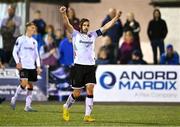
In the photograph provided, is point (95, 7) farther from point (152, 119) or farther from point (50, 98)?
point (152, 119)

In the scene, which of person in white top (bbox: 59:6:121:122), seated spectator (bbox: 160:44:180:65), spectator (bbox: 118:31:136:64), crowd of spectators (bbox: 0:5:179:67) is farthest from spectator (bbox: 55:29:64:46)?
person in white top (bbox: 59:6:121:122)

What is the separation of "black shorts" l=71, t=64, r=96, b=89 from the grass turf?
2.80 ft

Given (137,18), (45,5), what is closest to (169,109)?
(137,18)

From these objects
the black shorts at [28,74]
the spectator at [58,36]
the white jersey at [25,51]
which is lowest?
the black shorts at [28,74]

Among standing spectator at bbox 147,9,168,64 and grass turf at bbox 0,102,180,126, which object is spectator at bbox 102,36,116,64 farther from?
grass turf at bbox 0,102,180,126

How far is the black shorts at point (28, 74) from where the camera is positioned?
18469mm

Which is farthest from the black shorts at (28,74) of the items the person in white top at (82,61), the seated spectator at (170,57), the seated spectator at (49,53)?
the seated spectator at (170,57)

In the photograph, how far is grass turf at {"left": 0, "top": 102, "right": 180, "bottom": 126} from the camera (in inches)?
571

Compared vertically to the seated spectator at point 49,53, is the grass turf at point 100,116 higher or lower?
lower

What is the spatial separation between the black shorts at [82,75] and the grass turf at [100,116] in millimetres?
853

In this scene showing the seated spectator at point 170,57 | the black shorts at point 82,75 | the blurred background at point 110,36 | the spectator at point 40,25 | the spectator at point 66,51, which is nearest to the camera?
the black shorts at point 82,75

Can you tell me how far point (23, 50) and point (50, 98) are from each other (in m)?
5.04

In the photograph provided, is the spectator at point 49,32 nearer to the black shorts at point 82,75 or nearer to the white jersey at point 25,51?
the white jersey at point 25,51

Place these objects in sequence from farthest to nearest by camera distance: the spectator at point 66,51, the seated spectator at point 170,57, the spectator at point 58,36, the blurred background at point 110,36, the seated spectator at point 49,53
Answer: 1. the spectator at point 58,36
2. the seated spectator at point 49,53
3. the spectator at point 66,51
4. the seated spectator at point 170,57
5. the blurred background at point 110,36
